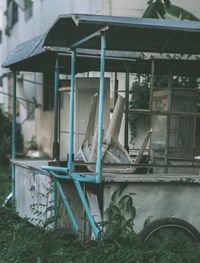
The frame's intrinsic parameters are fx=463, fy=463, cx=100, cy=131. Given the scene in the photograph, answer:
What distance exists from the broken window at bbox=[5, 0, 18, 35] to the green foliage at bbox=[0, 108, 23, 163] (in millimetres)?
4347

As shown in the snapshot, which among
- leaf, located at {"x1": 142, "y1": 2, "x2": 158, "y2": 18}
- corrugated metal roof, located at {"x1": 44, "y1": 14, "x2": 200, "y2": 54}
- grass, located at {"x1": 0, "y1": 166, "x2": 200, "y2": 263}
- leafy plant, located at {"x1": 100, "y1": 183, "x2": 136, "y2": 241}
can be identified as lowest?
grass, located at {"x1": 0, "y1": 166, "x2": 200, "y2": 263}

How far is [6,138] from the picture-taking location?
575 inches

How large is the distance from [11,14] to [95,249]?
15926 millimetres

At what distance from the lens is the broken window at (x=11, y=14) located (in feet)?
59.6

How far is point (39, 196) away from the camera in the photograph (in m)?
5.96

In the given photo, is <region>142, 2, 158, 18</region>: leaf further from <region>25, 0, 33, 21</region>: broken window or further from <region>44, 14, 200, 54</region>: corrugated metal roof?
<region>25, 0, 33, 21</region>: broken window

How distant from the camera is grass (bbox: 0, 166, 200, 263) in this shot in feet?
14.0

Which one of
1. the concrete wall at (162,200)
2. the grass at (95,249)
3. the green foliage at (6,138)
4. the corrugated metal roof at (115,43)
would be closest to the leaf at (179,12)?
the corrugated metal roof at (115,43)

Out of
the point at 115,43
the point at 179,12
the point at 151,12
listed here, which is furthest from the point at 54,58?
the point at 179,12

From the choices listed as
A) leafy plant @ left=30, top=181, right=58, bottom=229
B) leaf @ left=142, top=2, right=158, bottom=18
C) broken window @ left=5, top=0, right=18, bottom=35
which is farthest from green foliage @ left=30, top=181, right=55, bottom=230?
broken window @ left=5, top=0, right=18, bottom=35

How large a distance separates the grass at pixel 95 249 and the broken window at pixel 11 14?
46.6 ft

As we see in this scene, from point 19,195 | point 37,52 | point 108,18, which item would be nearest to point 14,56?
point 37,52

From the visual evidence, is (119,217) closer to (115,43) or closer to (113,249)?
(113,249)

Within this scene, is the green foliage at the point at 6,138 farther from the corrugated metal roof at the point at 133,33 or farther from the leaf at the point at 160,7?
the corrugated metal roof at the point at 133,33
